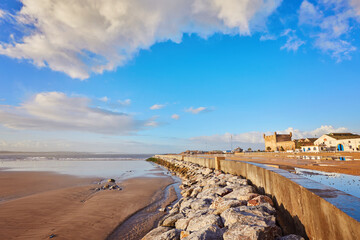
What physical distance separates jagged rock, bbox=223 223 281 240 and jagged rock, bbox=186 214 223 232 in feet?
2.03

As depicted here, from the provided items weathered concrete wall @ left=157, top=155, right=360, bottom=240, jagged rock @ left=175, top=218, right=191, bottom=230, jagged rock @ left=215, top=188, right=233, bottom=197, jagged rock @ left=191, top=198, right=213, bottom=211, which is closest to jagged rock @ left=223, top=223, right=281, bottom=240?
weathered concrete wall @ left=157, top=155, right=360, bottom=240

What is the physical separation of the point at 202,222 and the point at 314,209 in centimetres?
191

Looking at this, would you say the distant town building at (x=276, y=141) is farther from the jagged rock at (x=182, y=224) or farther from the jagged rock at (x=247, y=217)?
the jagged rock at (x=247, y=217)

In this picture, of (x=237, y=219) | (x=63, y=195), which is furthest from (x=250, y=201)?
(x=63, y=195)

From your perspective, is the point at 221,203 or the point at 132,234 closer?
the point at 221,203

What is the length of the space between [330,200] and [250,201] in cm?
202

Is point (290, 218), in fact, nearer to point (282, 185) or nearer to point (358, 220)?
point (282, 185)

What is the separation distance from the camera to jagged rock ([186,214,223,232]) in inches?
131

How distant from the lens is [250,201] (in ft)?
12.7

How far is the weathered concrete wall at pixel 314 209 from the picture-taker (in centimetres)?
173

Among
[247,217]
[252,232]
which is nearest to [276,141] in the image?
[247,217]

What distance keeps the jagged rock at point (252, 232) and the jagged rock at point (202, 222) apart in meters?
0.62

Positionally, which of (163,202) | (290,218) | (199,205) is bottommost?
(163,202)

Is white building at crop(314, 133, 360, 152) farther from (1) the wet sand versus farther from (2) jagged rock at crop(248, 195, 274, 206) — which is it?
(1) the wet sand
